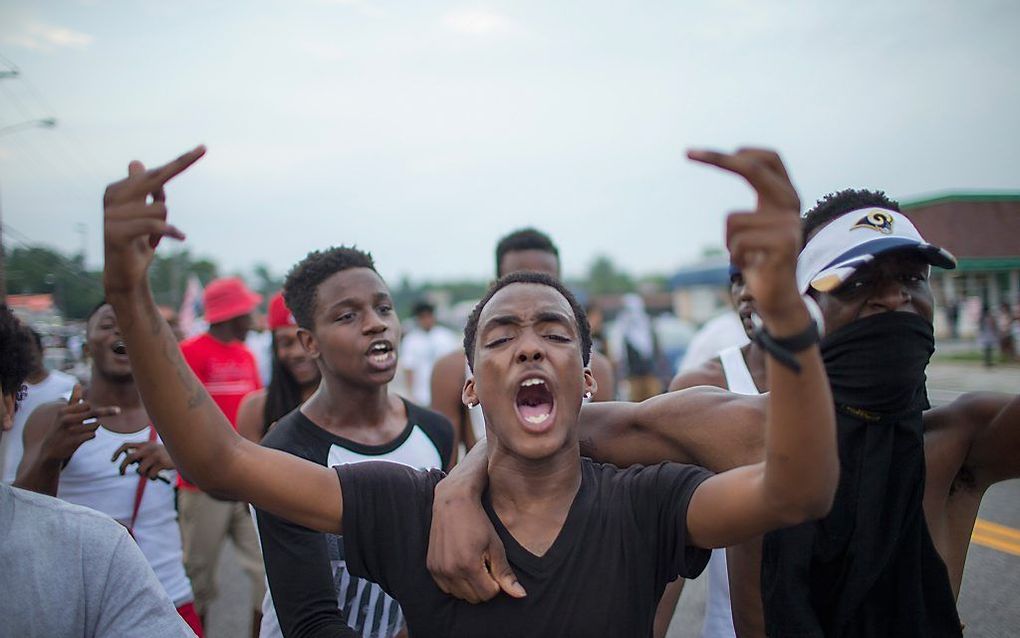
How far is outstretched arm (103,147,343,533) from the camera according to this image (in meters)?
1.53

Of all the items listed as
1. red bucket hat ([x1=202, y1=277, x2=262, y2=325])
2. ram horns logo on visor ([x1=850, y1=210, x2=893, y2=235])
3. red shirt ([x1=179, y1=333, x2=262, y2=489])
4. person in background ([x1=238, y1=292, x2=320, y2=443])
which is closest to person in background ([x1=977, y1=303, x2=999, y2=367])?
ram horns logo on visor ([x1=850, y1=210, x2=893, y2=235])

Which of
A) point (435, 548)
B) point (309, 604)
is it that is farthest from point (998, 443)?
point (309, 604)

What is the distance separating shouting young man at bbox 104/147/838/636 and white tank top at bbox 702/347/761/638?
0.72 meters

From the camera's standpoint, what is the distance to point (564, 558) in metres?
1.81

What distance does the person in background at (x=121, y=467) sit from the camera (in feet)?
11.2

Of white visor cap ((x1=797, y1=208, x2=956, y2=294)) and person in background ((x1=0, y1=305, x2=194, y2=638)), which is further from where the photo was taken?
white visor cap ((x1=797, y1=208, x2=956, y2=294))

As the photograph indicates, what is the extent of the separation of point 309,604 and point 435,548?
77 centimetres

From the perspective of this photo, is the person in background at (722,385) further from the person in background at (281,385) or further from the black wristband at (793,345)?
the person in background at (281,385)

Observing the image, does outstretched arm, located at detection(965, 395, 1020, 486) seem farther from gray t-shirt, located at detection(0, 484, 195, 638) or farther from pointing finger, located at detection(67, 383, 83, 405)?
pointing finger, located at detection(67, 383, 83, 405)

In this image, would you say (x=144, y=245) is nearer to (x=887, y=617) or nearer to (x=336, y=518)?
(x=336, y=518)

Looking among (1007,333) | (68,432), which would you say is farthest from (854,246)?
(68,432)

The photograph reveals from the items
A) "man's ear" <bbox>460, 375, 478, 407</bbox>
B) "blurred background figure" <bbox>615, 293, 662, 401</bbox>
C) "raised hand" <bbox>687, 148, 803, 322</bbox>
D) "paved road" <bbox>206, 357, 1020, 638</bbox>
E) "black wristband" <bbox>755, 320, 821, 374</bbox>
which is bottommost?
"paved road" <bbox>206, 357, 1020, 638</bbox>

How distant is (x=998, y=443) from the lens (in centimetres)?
207

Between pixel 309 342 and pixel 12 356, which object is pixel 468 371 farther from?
pixel 12 356
